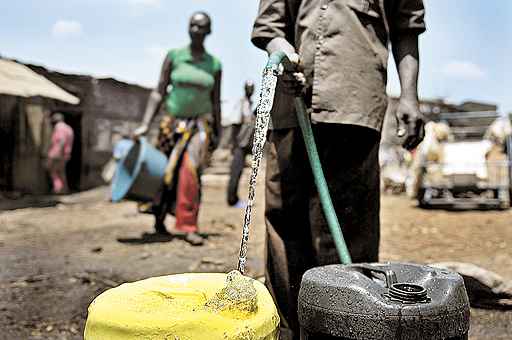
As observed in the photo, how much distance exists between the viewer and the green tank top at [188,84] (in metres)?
5.25

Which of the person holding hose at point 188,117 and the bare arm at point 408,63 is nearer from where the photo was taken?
the bare arm at point 408,63

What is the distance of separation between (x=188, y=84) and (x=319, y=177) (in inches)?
139

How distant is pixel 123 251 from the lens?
483 cm

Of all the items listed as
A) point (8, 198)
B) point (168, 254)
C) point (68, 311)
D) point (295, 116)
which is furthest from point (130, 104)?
point (295, 116)

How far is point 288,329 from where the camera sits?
214cm

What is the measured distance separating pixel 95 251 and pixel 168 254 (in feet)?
2.19

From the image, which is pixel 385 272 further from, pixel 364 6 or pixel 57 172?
pixel 57 172

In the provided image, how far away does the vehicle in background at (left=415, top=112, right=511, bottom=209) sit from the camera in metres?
8.77

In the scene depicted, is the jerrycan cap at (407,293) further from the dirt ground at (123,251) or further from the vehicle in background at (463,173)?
the vehicle in background at (463,173)

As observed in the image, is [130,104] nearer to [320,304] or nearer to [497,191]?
[497,191]

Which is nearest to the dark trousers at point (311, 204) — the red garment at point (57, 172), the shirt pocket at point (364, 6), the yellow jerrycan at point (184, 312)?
the shirt pocket at point (364, 6)

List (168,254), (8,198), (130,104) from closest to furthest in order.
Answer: (168,254), (8,198), (130,104)

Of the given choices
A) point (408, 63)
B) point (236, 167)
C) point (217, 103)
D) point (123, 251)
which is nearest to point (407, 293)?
point (408, 63)

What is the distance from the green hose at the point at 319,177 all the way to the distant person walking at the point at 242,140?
4986mm
